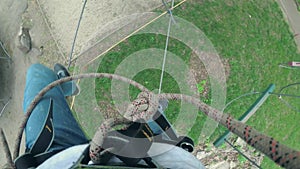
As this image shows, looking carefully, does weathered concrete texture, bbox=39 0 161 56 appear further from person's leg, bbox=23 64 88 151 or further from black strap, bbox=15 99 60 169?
black strap, bbox=15 99 60 169

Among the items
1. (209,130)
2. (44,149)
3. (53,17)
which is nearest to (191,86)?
(209,130)

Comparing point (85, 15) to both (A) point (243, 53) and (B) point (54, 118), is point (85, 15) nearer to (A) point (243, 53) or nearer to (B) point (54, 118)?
(B) point (54, 118)

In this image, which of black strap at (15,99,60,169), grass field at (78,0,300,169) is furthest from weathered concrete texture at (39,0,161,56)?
black strap at (15,99,60,169)

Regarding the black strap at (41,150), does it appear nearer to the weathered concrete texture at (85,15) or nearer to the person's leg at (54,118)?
the person's leg at (54,118)

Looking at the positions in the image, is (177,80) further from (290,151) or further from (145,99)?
(290,151)

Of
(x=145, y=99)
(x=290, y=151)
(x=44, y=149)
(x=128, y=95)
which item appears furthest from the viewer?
(x=128, y=95)

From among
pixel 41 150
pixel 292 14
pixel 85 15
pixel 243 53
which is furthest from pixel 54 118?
pixel 292 14
